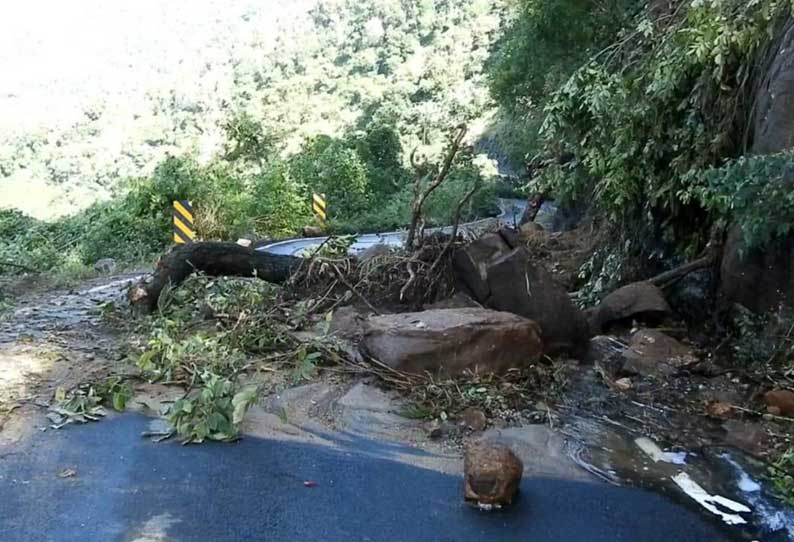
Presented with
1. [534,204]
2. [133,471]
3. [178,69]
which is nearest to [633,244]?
[133,471]

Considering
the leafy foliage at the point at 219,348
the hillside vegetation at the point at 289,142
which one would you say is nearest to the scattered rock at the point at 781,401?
the leafy foliage at the point at 219,348

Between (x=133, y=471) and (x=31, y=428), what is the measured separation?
1169mm

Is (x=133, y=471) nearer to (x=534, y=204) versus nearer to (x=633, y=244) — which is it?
(x=633, y=244)

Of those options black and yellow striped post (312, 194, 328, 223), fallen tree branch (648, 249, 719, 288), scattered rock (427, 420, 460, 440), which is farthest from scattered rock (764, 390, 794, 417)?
black and yellow striped post (312, 194, 328, 223)

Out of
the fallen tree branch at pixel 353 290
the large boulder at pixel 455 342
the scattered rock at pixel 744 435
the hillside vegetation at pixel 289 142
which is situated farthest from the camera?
the hillside vegetation at pixel 289 142

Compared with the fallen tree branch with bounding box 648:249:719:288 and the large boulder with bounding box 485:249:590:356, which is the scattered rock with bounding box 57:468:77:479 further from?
the fallen tree branch with bounding box 648:249:719:288

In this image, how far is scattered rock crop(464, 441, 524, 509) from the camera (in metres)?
4.42

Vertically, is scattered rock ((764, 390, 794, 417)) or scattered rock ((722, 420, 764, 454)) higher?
scattered rock ((764, 390, 794, 417))

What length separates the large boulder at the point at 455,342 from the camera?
247 inches

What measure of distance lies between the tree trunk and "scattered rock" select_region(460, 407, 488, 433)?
144 inches

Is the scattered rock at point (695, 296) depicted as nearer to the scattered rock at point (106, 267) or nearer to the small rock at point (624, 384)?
the small rock at point (624, 384)

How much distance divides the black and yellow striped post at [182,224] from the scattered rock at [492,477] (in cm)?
1133

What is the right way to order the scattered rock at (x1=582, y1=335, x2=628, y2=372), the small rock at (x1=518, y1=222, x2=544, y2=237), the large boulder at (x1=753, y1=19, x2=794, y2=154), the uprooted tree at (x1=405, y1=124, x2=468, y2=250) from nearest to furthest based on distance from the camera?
the large boulder at (x1=753, y1=19, x2=794, y2=154), the scattered rock at (x1=582, y1=335, x2=628, y2=372), the uprooted tree at (x1=405, y1=124, x2=468, y2=250), the small rock at (x1=518, y1=222, x2=544, y2=237)

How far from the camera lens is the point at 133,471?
15.9 feet
